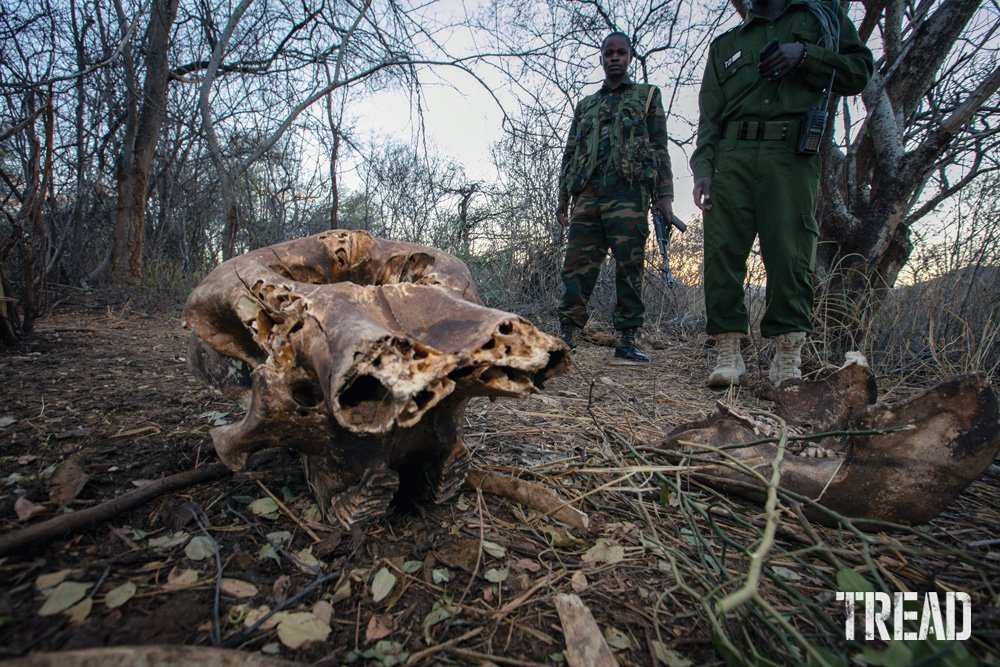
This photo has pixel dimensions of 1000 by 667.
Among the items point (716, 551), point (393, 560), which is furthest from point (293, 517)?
point (716, 551)

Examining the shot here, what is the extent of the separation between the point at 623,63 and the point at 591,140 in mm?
746

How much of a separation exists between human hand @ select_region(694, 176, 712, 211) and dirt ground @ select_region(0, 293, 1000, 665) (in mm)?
2002

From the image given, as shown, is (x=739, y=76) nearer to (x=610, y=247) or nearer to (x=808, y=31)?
(x=808, y=31)

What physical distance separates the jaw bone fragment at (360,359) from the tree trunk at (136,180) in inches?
205

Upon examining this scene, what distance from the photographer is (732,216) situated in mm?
3061

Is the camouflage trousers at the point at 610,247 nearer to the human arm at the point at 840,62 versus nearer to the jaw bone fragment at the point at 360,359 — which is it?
the human arm at the point at 840,62

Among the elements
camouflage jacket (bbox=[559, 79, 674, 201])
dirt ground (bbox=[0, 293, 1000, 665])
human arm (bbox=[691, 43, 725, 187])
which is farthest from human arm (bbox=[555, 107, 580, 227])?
dirt ground (bbox=[0, 293, 1000, 665])

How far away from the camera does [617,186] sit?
4027 mm

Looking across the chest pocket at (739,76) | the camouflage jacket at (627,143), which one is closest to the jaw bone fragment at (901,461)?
the chest pocket at (739,76)

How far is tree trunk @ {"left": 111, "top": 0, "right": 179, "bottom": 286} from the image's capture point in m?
5.18

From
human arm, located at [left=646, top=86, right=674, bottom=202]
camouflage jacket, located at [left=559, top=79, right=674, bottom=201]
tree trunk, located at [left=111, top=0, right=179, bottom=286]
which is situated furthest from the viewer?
tree trunk, located at [left=111, top=0, right=179, bottom=286]

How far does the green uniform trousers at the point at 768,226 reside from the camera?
2820 mm

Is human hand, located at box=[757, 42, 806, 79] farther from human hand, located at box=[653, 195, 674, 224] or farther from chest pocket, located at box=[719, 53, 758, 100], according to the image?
human hand, located at box=[653, 195, 674, 224]

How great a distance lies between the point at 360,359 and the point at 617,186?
3.65 m
